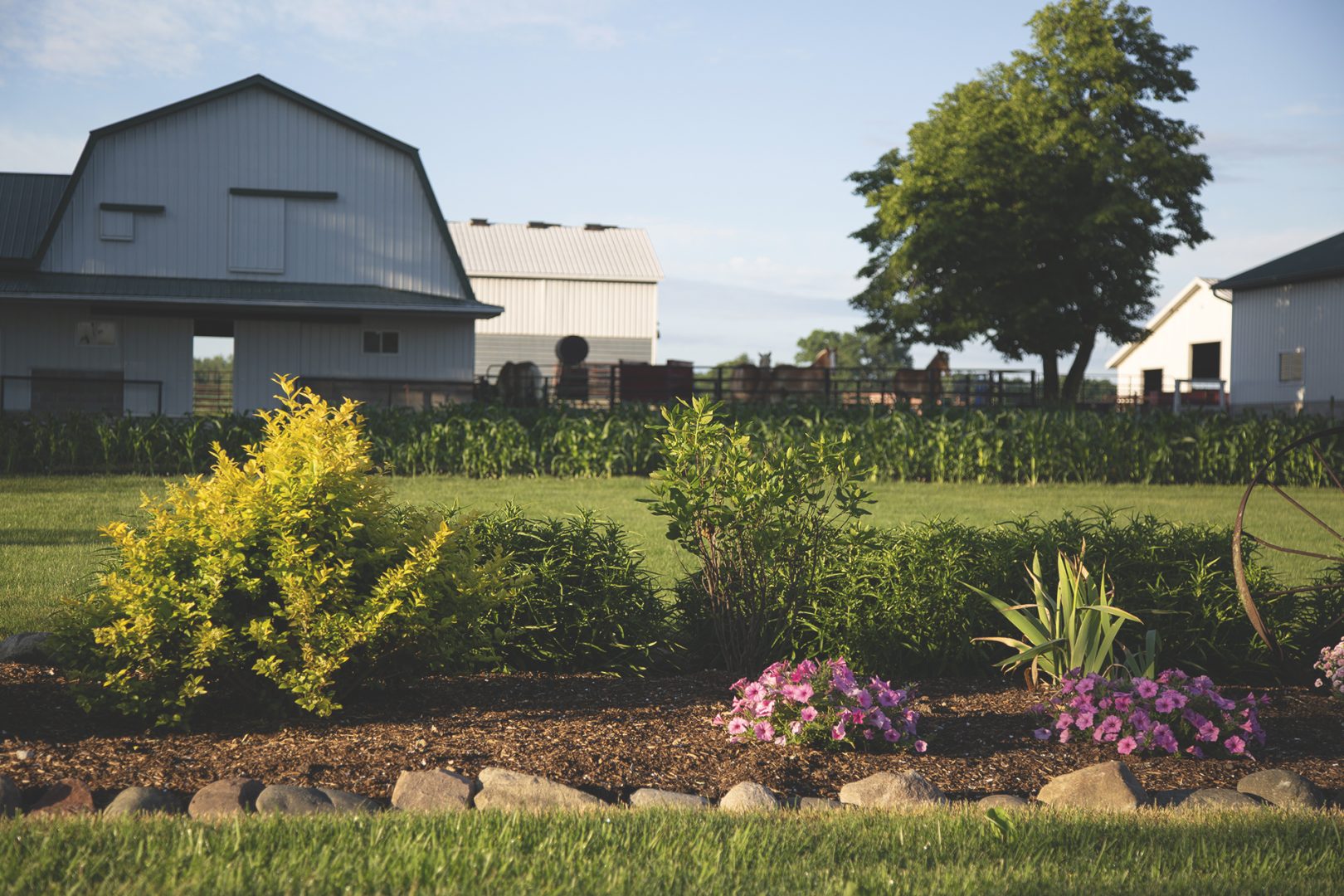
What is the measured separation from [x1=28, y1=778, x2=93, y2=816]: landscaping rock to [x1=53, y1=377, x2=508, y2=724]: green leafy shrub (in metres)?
0.59

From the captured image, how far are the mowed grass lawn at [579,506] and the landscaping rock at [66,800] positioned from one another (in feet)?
9.79

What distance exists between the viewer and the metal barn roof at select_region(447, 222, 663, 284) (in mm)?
40500

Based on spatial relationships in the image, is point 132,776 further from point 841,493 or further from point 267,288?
point 267,288

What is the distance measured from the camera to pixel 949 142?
35094 mm

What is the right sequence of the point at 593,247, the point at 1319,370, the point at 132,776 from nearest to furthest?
the point at 132,776
the point at 1319,370
the point at 593,247

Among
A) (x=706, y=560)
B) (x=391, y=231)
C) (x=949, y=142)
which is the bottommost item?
(x=706, y=560)

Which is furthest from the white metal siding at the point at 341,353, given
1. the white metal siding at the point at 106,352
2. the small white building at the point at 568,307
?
the small white building at the point at 568,307

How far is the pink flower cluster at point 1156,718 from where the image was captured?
4.18 meters

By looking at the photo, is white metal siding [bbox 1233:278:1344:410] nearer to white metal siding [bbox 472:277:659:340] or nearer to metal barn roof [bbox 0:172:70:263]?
white metal siding [bbox 472:277:659:340]

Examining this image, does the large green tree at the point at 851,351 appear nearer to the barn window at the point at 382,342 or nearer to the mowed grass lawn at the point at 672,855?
the barn window at the point at 382,342

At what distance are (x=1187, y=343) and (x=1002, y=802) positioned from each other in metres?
51.8

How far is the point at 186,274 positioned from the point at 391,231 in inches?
172

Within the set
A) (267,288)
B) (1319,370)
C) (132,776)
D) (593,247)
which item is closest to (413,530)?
(132,776)

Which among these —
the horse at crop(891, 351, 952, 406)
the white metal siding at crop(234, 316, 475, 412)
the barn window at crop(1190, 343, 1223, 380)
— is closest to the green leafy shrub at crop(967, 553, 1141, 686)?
the horse at crop(891, 351, 952, 406)
